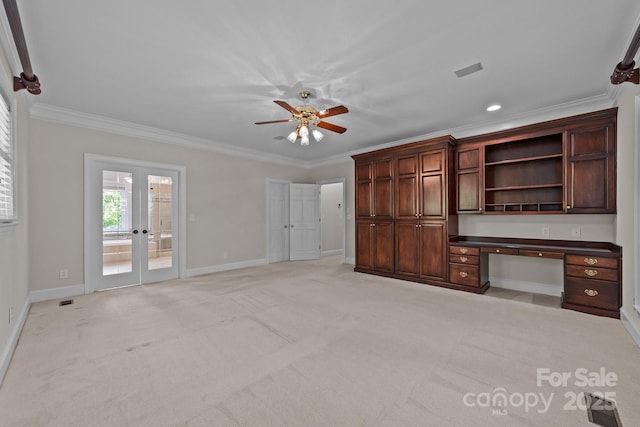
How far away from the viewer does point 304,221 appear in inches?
280

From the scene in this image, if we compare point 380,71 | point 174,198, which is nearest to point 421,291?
point 380,71

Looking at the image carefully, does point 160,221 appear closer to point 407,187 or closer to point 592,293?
point 407,187

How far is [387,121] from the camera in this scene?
4383mm

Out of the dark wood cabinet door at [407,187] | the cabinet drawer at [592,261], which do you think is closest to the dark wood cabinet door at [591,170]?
the cabinet drawer at [592,261]

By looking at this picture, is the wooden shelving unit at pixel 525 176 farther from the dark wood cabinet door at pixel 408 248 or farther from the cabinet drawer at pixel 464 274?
the dark wood cabinet door at pixel 408 248

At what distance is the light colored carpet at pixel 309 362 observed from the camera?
1.64m

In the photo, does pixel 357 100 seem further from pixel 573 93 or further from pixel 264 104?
pixel 573 93

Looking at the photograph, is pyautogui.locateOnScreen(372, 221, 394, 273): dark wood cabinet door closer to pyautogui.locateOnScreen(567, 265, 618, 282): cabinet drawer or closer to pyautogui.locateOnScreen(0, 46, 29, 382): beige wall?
pyautogui.locateOnScreen(567, 265, 618, 282): cabinet drawer

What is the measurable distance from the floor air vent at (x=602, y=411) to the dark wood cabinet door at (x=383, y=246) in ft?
10.8

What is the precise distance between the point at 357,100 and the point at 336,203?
210 inches

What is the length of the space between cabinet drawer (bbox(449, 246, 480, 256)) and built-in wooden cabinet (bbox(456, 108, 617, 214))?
63 centimetres

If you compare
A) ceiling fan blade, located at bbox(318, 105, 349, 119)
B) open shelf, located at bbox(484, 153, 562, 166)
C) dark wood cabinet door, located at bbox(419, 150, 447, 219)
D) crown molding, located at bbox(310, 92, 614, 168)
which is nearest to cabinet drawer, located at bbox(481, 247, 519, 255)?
dark wood cabinet door, located at bbox(419, 150, 447, 219)

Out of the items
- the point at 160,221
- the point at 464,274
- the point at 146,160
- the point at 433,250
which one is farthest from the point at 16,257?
the point at 464,274

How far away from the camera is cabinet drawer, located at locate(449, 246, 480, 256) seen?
4.10m
